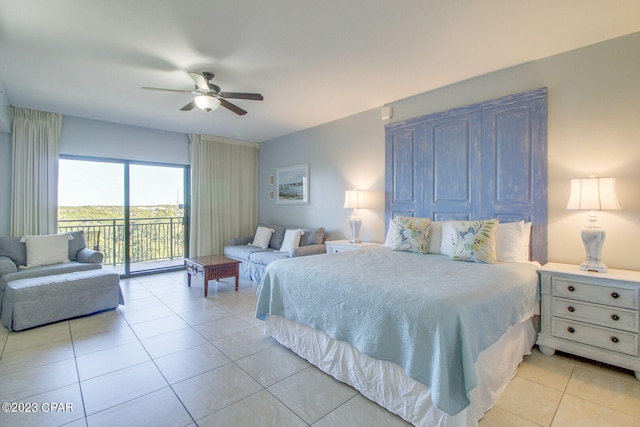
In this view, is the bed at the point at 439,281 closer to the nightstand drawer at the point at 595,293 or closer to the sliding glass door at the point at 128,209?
the nightstand drawer at the point at 595,293

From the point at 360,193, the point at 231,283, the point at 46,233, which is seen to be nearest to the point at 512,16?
the point at 360,193

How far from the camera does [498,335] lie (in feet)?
5.92

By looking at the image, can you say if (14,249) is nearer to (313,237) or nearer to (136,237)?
(136,237)

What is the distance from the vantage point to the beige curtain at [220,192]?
18.4ft

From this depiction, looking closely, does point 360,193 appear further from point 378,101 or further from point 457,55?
point 457,55

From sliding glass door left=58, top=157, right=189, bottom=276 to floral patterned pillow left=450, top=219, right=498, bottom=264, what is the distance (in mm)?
4837

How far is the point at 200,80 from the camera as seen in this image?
2.91 metres

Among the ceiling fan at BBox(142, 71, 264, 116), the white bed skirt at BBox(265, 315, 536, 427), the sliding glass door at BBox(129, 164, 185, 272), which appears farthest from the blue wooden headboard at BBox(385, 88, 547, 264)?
the sliding glass door at BBox(129, 164, 185, 272)

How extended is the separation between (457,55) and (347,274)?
2.21 metres

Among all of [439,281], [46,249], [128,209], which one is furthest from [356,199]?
[46,249]

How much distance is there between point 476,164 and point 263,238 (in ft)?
12.1

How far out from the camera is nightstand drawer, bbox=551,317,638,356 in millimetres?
2095

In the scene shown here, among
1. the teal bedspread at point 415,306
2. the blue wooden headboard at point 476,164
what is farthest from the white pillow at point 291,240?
the teal bedspread at point 415,306

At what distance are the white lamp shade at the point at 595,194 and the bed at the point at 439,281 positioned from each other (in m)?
0.37
